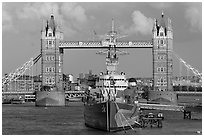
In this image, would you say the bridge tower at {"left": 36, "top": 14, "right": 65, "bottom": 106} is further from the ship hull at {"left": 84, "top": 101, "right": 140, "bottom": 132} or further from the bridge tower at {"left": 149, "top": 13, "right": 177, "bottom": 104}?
the ship hull at {"left": 84, "top": 101, "right": 140, "bottom": 132}

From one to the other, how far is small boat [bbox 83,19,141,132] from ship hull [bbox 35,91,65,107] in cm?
4029

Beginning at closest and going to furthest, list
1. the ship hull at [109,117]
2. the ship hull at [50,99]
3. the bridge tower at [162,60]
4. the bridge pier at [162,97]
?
the ship hull at [109,117] < the bridge pier at [162,97] < the ship hull at [50,99] < the bridge tower at [162,60]

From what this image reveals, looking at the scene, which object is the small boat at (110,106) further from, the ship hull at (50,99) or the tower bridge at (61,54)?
the tower bridge at (61,54)

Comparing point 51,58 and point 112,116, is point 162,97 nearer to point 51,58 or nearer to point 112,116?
point 51,58

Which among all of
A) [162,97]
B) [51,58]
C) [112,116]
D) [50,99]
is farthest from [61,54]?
[112,116]

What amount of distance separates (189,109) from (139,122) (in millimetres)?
14026

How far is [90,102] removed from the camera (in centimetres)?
4325

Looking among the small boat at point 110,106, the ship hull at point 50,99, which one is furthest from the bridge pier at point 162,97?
the small boat at point 110,106

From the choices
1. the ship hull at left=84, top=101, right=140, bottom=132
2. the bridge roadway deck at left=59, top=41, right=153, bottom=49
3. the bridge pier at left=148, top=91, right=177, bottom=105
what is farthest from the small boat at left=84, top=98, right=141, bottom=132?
the bridge roadway deck at left=59, top=41, right=153, bottom=49

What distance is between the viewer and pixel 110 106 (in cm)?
3681

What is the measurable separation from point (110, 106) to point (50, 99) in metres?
52.7

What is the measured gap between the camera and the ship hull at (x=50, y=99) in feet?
289

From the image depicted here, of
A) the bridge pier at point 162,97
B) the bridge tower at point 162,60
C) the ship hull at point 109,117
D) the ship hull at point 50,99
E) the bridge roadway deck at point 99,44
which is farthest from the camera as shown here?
the bridge tower at point 162,60

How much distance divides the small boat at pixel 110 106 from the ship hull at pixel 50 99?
132ft
